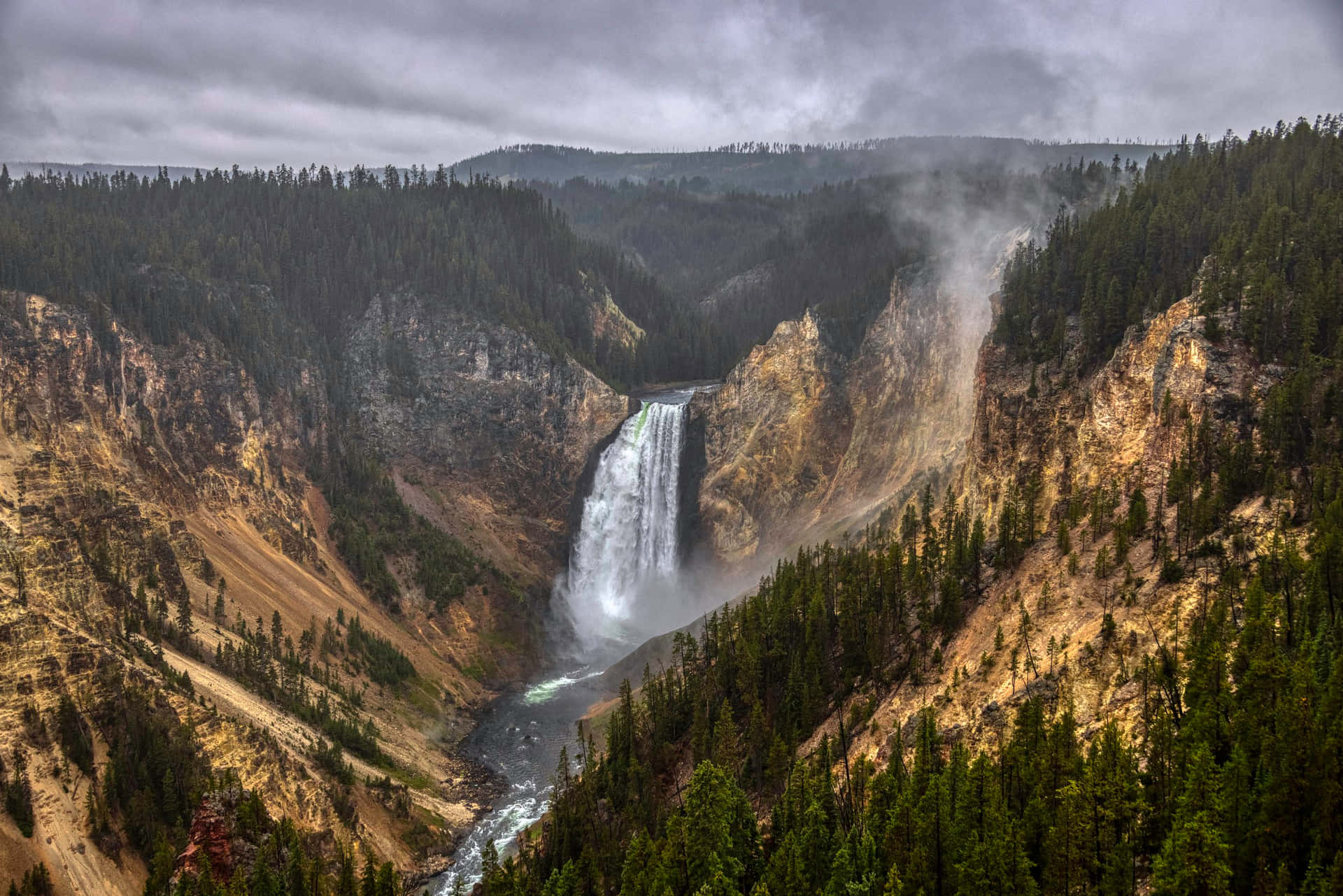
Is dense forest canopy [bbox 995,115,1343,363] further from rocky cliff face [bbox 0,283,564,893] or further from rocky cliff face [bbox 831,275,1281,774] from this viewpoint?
rocky cliff face [bbox 0,283,564,893]

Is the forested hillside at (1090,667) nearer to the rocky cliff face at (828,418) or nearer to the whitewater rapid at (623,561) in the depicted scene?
the rocky cliff face at (828,418)

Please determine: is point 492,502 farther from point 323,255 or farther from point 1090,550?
point 1090,550

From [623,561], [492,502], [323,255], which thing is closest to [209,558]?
[492,502]

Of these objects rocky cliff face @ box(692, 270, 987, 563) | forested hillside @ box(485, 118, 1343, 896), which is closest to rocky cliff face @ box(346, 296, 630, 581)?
rocky cliff face @ box(692, 270, 987, 563)

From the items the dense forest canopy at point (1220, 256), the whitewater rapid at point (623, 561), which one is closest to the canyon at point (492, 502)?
the whitewater rapid at point (623, 561)

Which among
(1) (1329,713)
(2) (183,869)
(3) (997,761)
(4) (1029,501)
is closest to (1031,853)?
(3) (997,761)

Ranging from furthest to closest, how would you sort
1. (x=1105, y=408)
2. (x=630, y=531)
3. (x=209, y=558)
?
(x=630, y=531) → (x=209, y=558) → (x=1105, y=408)

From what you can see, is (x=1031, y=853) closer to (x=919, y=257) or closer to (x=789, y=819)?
(x=789, y=819)
